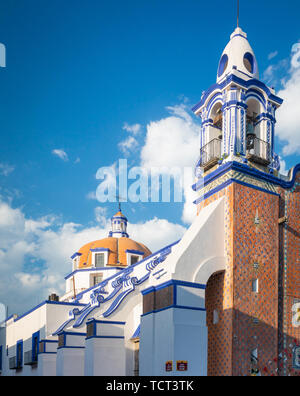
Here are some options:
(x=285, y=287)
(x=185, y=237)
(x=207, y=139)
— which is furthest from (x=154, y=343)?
(x=207, y=139)

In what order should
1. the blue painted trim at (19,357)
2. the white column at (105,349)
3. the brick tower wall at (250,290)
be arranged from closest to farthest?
1. the brick tower wall at (250,290)
2. the white column at (105,349)
3. the blue painted trim at (19,357)

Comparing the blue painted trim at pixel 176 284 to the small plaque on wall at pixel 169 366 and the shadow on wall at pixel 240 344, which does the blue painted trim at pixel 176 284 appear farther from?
the small plaque on wall at pixel 169 366

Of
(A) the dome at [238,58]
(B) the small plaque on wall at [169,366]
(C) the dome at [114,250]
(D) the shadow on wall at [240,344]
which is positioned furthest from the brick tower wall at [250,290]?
(C) the dome at [114,250]

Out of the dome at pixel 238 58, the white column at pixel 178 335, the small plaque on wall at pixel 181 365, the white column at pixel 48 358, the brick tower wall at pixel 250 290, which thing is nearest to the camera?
the small plaque on wall at pixel 181 365

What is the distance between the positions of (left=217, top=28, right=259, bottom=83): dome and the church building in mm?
44

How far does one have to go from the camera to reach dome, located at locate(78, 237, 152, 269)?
114ft

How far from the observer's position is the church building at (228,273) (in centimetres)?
1520

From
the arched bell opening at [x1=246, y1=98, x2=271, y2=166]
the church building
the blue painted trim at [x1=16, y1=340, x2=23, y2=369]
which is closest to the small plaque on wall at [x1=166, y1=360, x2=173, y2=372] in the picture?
the church building

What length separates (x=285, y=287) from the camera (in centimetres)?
1716

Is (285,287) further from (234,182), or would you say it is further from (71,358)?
(71,358)

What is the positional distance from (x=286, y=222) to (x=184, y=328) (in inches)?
217

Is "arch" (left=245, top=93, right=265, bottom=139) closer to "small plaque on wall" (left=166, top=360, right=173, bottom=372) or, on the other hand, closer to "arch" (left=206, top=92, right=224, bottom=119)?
"arch" (left=206, top=92, right=224, bottom=119)

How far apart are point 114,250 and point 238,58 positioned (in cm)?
Result: 1936

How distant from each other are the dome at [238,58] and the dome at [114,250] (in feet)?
60.2
